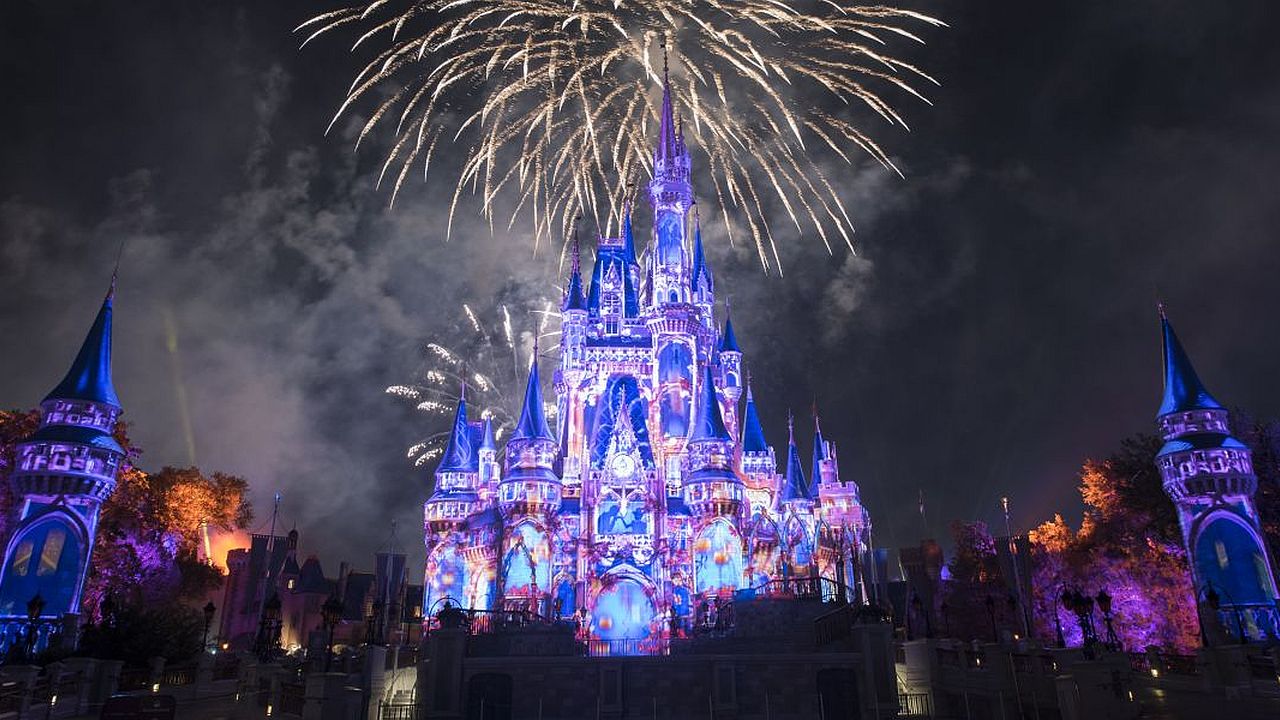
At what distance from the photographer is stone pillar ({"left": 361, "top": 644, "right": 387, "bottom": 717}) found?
84.0 feet

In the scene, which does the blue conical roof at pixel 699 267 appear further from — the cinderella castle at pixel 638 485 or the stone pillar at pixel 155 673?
the stone pillar at pixel 155 673

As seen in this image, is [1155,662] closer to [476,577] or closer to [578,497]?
[578,497]

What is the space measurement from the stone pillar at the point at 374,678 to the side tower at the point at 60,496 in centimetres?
1585

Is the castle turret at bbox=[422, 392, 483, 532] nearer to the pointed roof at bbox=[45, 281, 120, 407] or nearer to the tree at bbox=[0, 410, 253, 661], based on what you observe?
the tree at bbox=[0, 410, 253, 661]

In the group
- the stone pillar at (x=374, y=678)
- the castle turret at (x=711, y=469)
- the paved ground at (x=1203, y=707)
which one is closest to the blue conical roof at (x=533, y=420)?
the castle turret at (x=711, y=469)

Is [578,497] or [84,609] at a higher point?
[578,497]

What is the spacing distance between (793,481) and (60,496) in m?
48.9

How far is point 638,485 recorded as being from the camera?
163ft

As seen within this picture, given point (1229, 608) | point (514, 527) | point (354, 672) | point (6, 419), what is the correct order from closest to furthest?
point (354, 672), point (1229, 608), point (6, 419), point (514, 527)

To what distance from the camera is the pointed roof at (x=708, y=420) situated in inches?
1996

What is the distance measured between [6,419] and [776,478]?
4988 centimetres

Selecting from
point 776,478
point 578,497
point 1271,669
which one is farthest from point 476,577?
point 1271,669

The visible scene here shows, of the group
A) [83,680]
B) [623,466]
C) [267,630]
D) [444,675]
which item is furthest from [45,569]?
[623,466]

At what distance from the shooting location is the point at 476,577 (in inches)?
1943
